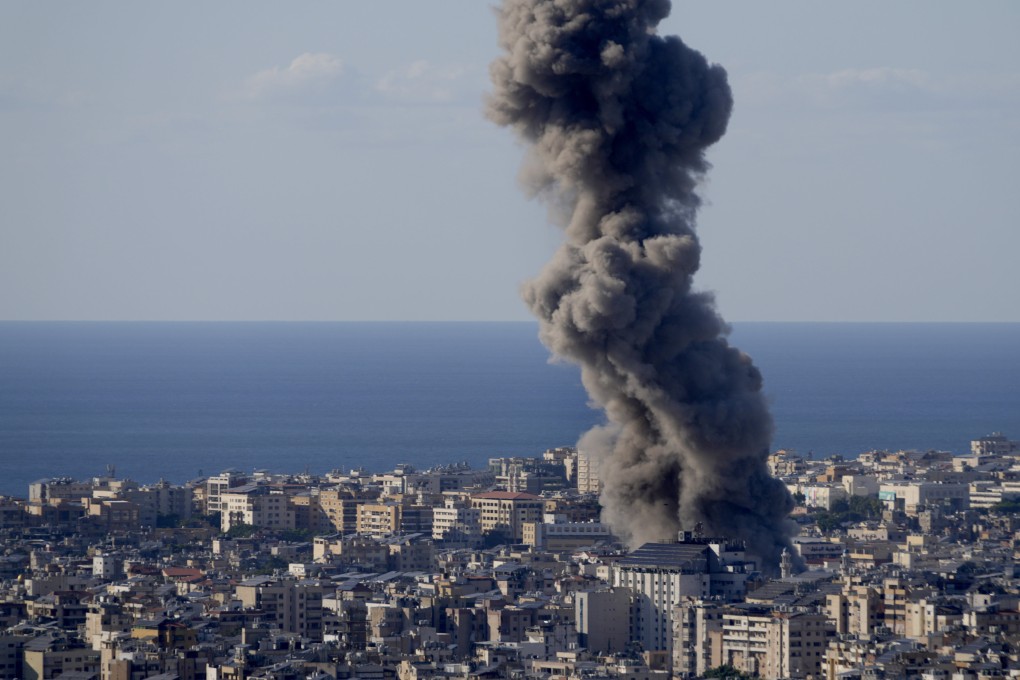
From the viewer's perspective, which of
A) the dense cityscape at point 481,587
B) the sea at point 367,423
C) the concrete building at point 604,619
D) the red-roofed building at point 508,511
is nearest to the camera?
the dense cityscape at point 481,587

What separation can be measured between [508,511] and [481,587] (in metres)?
22.8

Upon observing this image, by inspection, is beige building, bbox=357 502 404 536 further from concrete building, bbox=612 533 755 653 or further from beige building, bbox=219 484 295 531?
concrete building, bbox=612 533 755 653

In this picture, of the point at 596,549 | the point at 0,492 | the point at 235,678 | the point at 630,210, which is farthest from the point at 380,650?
the point at 0,492

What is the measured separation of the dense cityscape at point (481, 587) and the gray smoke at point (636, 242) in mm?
1967

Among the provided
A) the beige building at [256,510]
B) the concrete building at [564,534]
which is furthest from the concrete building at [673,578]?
the beige building at [256,510]

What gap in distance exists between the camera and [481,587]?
66.2 metres

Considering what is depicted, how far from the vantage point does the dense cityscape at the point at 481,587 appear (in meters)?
52.8

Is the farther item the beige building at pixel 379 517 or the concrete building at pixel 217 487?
the concrete building at pixel 217 487

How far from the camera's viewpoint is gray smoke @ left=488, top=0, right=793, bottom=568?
55625mm

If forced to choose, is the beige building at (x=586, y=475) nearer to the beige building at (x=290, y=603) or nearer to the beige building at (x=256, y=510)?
the beige building at (x=256, y=510)

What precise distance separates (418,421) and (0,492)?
50.2 m

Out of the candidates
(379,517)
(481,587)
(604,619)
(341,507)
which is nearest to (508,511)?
(379,517)

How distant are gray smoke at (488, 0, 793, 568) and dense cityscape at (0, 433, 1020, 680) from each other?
1.97 meters

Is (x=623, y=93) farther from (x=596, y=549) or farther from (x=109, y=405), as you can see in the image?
(x=109, y=405)
